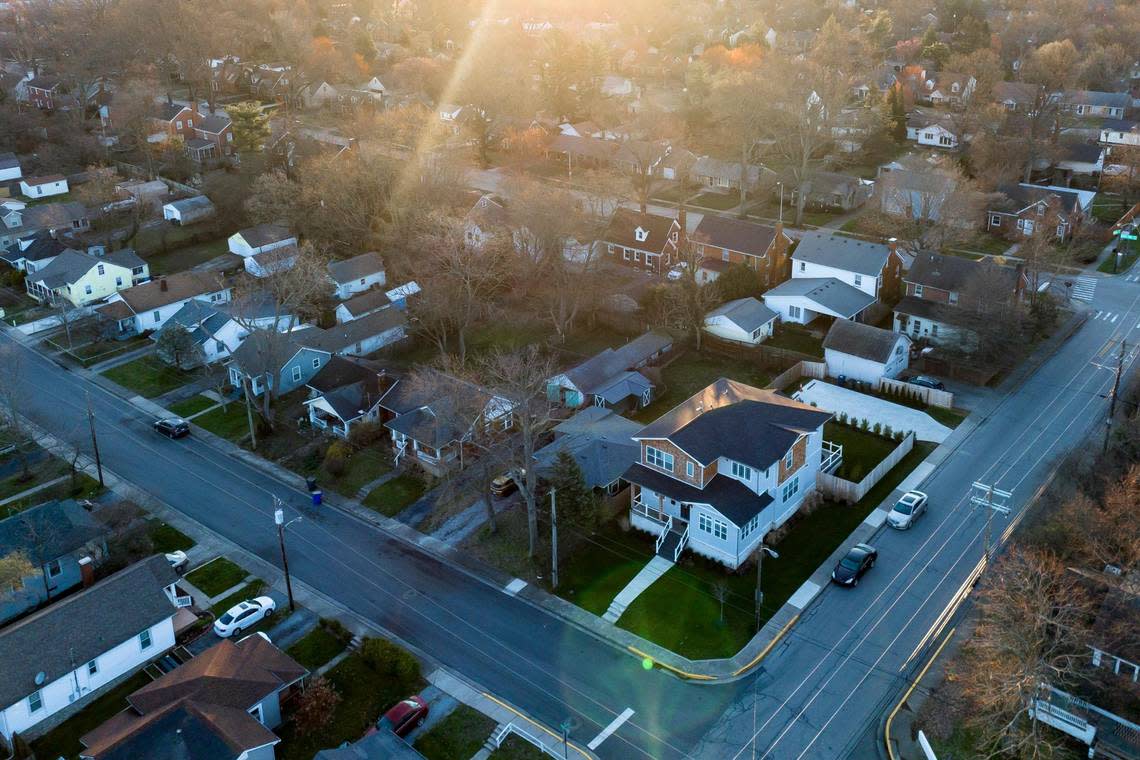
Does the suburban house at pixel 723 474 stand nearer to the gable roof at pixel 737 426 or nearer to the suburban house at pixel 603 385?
the gable roof at pixel 737 426

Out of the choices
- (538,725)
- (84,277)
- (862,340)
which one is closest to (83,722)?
(538,725)

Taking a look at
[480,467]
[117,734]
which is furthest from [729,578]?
[117,734]

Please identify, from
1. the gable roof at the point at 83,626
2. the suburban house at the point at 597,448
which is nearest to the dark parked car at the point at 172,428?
the gable roof at the point at 83,626

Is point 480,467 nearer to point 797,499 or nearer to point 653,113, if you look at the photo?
point 797,499

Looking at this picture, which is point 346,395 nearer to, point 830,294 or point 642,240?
point 642,240

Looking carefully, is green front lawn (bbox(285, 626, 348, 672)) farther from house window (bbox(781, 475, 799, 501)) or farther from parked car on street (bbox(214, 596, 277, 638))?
house window (bbox(781, 475, 799, 501))
